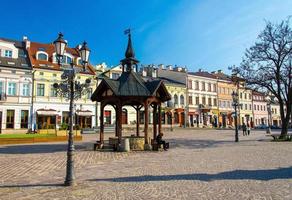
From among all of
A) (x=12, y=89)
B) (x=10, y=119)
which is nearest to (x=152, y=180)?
(x=10, y=119)

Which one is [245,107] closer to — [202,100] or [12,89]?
[202,100]

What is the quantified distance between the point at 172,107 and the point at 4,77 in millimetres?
30266

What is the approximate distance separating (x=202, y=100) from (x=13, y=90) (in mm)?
38849

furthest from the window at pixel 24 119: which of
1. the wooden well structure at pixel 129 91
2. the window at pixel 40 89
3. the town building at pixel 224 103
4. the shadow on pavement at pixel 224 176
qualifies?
the town building at pixel 224 103

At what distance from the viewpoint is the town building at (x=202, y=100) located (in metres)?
59.4

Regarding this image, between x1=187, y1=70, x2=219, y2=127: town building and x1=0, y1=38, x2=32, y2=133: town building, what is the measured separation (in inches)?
1278

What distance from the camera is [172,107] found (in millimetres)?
55125

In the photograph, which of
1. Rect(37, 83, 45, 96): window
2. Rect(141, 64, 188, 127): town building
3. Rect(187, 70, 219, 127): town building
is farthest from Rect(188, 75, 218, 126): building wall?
Rect(37, 83, 45, 96): window

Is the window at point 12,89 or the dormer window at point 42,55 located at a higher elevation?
the dormer window at point 42,55

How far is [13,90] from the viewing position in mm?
37219

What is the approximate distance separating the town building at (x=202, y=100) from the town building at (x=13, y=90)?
32450 mm

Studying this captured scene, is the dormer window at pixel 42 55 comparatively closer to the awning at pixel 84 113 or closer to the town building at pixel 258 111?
the awning at pixel 84 113

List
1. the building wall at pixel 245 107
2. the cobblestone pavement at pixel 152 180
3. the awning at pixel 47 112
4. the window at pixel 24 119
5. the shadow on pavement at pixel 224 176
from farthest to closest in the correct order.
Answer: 1. the building wall at pixel 245 107
2. the awning at pixel 47 112
3. the window at pixel 24 119
4. the shadow on pavement at pixel 224 176
5. the cobblestone pavement at pixel 152 180

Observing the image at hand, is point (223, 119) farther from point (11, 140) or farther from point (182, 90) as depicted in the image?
point (11, 140)
